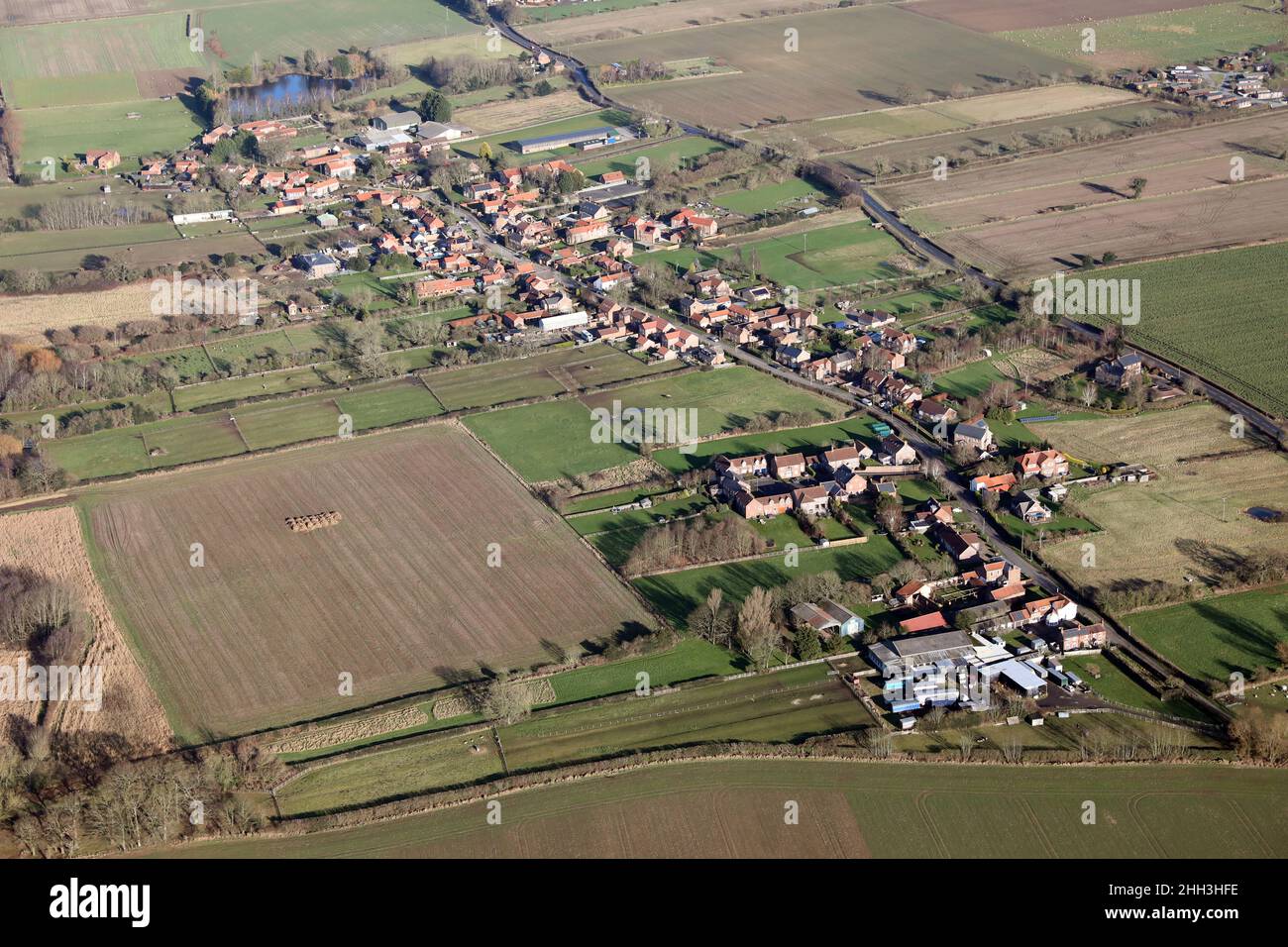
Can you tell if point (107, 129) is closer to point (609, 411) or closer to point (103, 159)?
point (103, 159)

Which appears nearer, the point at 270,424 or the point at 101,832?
the point at 101,832

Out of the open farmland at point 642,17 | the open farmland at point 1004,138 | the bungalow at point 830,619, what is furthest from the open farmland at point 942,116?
the bungalow at point 830,619

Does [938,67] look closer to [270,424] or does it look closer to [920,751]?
[270,424]

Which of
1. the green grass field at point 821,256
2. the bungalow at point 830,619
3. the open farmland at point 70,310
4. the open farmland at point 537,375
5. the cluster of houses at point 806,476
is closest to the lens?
the bungalow at point 830,619

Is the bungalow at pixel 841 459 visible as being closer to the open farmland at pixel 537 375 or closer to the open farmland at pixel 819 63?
the open farmland at pixel 537 375

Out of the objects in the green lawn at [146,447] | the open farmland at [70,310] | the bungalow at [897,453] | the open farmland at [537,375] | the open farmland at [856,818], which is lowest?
the open farmland at [856,818]
